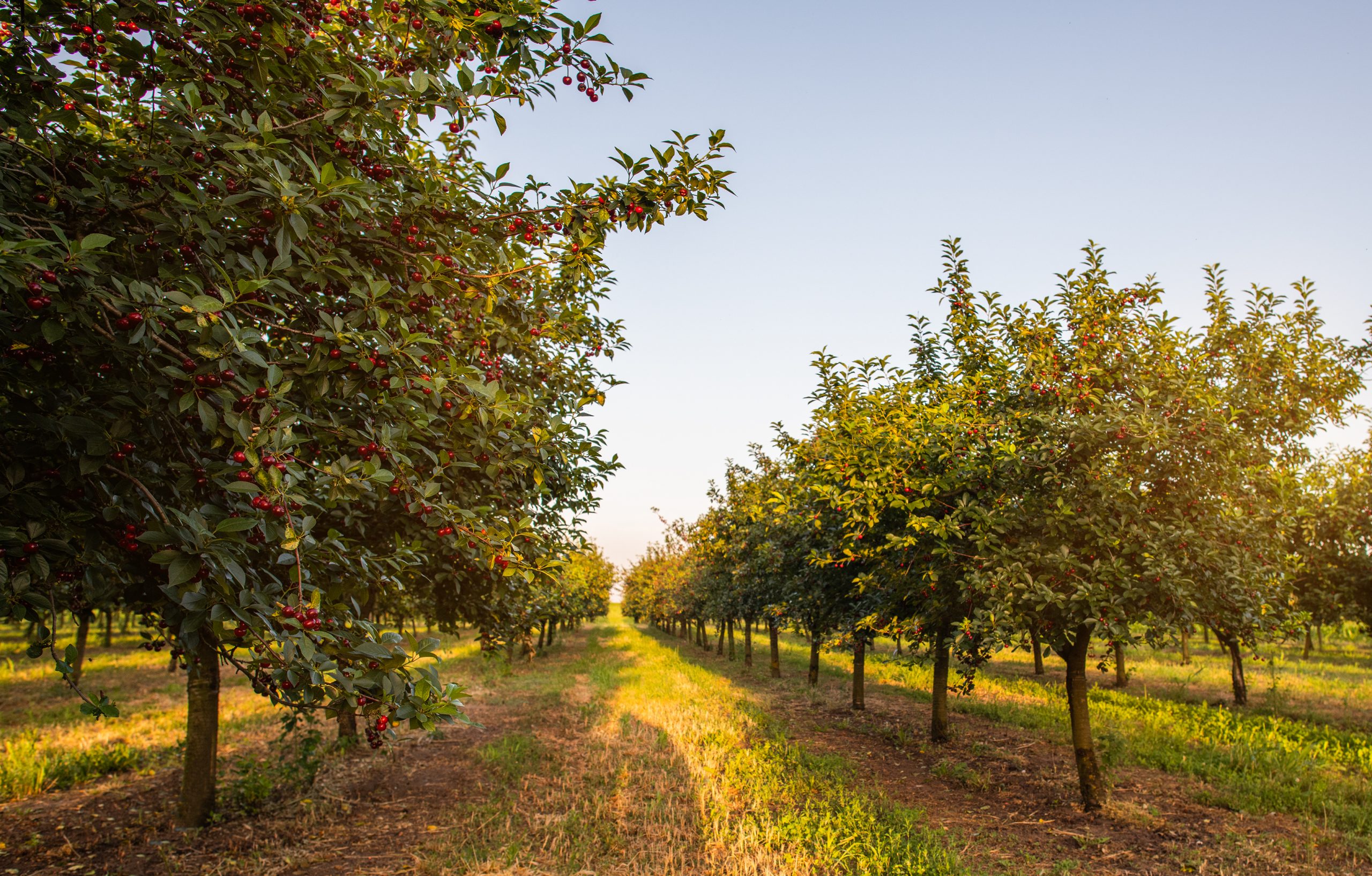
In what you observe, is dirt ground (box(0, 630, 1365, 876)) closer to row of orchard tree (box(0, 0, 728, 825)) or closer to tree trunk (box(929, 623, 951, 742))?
tree trunk (box(929, 623, 951, 742))

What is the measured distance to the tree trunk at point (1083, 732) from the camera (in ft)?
26.6

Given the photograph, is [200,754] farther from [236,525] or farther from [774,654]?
[774,654]

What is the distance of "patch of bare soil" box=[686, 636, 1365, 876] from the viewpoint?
655 centimetres

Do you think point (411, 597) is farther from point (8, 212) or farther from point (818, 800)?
point (8, 212)

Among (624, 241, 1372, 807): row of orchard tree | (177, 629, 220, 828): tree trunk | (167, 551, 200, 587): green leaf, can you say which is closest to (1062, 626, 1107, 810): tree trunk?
(624, 241, 1372, 807): row of orchard tree

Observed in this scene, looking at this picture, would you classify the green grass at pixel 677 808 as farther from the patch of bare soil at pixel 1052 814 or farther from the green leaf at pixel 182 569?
the green leaf at pixel 182 569

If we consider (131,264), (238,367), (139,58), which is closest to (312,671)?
(238,367)

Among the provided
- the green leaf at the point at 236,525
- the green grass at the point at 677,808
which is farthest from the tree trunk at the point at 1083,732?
the green leaf at the point at 236,525

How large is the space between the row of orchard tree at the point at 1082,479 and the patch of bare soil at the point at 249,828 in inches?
232

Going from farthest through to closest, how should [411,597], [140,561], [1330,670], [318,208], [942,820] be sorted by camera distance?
1. [1330,670]
2. [411,597]
3. [942,820]
4. [140,561]
5. [318,208]

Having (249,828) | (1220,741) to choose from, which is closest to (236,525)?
(249,828)

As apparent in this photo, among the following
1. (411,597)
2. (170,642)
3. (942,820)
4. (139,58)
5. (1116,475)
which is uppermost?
(139,58)

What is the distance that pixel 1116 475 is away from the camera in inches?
281

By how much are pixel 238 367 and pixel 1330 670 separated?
1423 inches
